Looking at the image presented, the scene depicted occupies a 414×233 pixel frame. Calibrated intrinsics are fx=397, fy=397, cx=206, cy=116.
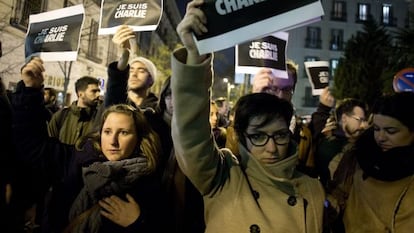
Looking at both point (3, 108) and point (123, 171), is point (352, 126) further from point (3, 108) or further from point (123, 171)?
point (3, 108)

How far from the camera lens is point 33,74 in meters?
2.88

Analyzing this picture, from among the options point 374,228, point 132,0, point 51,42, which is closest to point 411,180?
point 374,228

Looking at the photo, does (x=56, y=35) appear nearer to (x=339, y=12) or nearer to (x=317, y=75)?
(x=317, y=75)

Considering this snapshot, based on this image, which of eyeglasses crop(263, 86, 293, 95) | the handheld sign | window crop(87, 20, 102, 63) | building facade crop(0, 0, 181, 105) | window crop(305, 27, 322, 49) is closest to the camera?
eyeglasses crop(263, 86, 293, 95)

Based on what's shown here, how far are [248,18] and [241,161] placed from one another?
77 cm

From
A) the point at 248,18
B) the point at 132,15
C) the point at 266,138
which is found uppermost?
the point at 132,15

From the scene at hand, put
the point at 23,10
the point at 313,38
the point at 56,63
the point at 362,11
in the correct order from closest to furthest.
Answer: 1. the point at 23,10
2. the point at 56,63
3. the point at 362,11
4. the point at 313,38

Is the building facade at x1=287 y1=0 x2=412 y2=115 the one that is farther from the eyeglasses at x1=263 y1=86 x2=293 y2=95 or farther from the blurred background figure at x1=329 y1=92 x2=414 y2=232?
the blurred background figure at x1=329 y1=92 x2=414 y2=232

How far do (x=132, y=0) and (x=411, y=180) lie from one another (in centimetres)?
Result: 317

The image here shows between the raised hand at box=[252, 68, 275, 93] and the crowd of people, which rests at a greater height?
the raised hand at box=[252, 68, 275, 93]

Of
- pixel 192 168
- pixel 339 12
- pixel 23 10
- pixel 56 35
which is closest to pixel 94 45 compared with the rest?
pixel 23 10

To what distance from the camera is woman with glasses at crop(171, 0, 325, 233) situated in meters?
1.80

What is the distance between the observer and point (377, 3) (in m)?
49.8

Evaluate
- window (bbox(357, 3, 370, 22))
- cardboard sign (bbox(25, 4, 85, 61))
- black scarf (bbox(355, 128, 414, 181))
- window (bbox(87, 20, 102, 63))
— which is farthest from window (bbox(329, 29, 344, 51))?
black scarf (bbox(355, 128, 414, 181))
